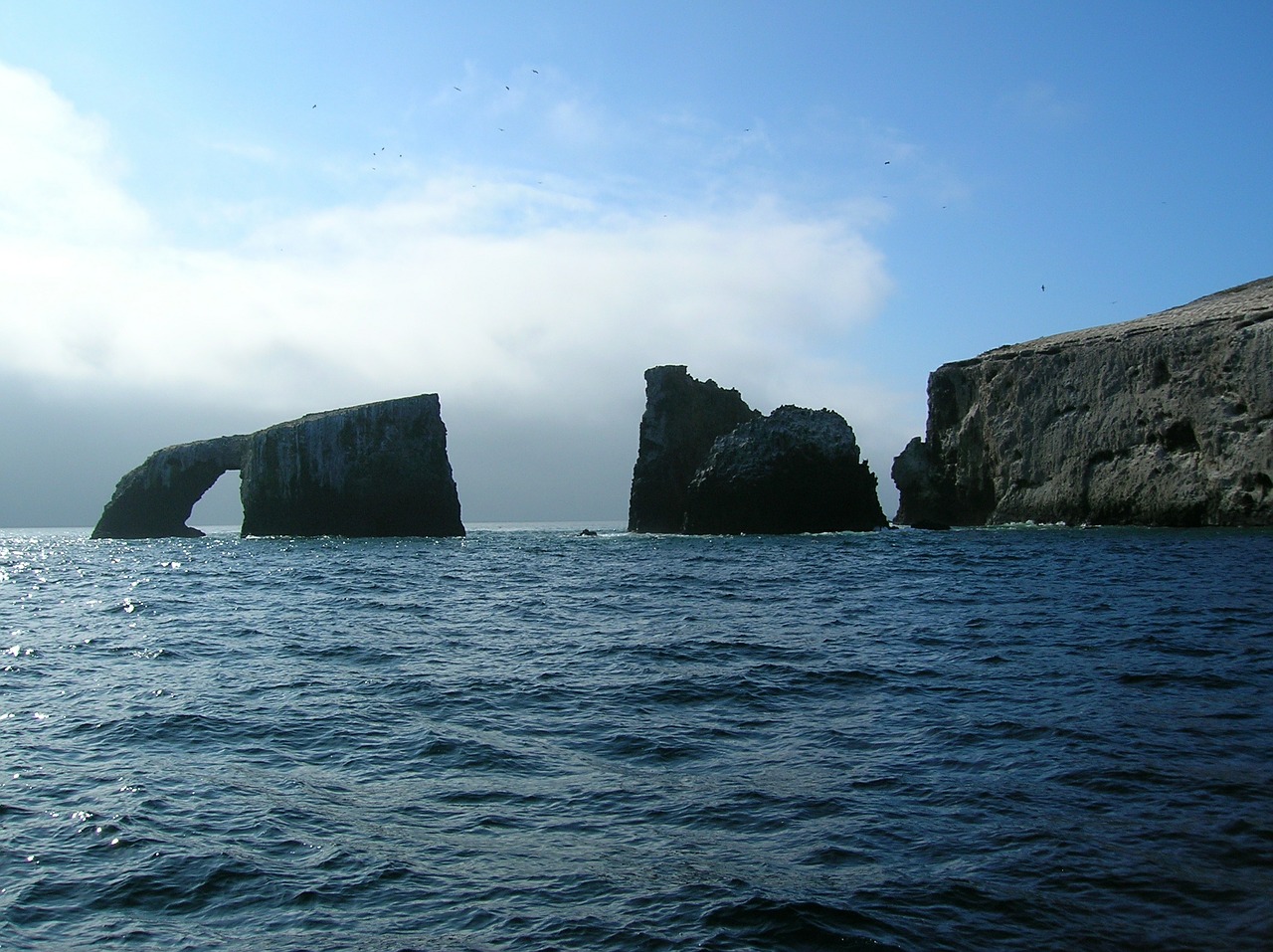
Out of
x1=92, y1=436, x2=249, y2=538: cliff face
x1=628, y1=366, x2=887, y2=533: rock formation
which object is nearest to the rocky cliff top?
x1=628, y1=366, x2=887, y2=533: rock formation

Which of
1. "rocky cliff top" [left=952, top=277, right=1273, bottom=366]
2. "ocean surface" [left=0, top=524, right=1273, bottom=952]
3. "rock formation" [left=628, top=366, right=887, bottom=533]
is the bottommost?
"ocean surface" [left=0, top=524, right=1273, bottom=952]

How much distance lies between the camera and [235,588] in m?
30.9

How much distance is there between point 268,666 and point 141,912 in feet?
32.2

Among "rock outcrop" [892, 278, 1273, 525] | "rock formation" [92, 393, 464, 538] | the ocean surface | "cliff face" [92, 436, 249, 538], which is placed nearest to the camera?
the ocean surface

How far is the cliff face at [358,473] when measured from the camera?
2793 inches

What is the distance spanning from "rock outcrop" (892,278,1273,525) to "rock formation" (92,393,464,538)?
120ft

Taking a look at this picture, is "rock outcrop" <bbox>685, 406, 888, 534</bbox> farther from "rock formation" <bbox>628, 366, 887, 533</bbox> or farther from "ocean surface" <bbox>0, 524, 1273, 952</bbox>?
"ocean surface" <bbox>0, 524, 1273, 952</bbox>

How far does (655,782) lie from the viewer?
30.3ft

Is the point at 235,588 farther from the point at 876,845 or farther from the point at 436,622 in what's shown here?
the point at 876,845

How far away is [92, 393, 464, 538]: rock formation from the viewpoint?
2793 inches

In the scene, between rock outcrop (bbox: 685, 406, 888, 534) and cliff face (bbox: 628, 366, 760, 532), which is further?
cliff face (bbox: 628, 366, 760, 532)

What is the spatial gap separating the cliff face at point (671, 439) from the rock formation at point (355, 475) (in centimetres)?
1526

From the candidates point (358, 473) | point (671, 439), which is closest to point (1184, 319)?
point (671, 439)

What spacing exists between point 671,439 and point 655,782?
65.0 meters
